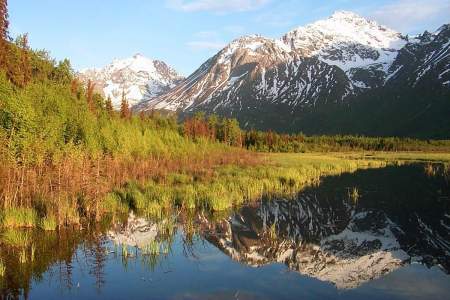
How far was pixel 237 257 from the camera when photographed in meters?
23.5

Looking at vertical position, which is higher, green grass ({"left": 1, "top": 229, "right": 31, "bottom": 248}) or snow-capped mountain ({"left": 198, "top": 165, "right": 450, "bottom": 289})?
green grass ({"left": 1, "top": 229, "right": 31, "bottom": 248})

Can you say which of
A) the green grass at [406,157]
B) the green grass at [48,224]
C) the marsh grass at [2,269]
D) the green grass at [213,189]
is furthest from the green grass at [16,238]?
the green grass at [406,157]

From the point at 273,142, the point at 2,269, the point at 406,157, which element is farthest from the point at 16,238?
the point at 273,142

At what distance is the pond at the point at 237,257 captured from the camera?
1841cm

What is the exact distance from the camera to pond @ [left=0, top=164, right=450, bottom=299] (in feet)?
60.4

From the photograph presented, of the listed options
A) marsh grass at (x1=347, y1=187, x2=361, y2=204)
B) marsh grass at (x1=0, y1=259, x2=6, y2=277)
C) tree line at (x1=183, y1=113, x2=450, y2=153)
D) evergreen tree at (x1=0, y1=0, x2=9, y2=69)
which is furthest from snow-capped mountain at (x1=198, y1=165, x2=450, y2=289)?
tree line at (x1=183, y1=113, x2=450, y2=153)

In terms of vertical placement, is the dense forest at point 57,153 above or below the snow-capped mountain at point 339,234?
above

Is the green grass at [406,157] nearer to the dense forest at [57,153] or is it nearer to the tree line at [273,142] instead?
the tree line at [273,142]

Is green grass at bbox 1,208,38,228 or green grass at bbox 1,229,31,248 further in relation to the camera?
green grass at bbox 1,208,38,228

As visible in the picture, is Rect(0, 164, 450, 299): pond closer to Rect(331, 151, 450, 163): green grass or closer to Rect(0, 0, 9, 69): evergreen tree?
Rect(0, 0, 9, 69): evergreen tree

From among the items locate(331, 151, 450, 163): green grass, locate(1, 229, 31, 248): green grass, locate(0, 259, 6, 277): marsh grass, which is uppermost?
locate(1, 229, 31, 248): green grass

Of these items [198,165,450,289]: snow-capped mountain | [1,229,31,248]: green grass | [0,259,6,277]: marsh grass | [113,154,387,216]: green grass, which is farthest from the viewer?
[113,154,387,216]: green grass

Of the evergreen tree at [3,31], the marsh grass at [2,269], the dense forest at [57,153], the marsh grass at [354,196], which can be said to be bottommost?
the marsh grass at [354,196]

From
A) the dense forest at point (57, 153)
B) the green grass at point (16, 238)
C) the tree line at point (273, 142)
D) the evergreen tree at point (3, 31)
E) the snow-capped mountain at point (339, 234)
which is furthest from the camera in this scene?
the tree line at point (273, 142)
